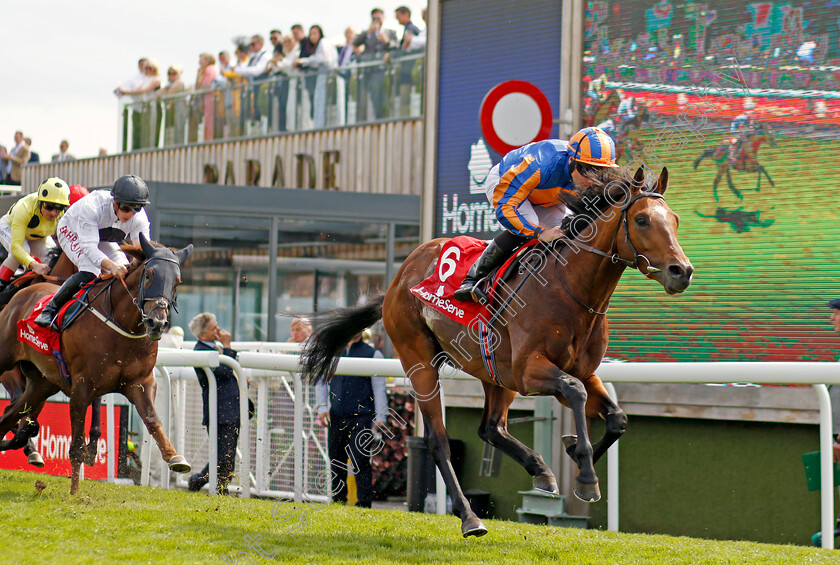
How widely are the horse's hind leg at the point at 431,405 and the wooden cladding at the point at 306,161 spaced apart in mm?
6652

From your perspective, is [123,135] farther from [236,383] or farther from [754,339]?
[754,339]

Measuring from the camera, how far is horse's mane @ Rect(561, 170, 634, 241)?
4.64 m

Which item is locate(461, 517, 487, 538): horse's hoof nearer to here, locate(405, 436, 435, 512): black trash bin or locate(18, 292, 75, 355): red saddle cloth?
locate(405, 436, 435, 512): black trash bin

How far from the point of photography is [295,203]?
1210 centimetres

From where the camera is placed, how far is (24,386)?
771cm

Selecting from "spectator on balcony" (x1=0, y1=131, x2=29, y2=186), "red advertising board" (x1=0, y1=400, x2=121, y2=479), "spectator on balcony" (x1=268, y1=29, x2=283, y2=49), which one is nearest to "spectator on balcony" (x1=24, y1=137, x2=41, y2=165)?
"spectator on balcony" (x1=0, y1=131, x2=29, y2=186)

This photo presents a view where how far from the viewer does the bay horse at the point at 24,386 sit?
23.1 feet

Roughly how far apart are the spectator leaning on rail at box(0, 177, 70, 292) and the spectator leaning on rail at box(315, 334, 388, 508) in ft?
7.45

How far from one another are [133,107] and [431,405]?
10.7 metres

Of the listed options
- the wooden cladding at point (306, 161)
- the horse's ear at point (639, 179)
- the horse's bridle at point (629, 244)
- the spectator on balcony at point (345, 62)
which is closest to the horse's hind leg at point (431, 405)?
the horse's bridle at point (629, 244)

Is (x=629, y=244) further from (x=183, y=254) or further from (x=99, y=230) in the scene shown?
(x=99, y=230)

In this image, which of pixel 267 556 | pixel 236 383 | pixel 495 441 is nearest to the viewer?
pixel 267 556

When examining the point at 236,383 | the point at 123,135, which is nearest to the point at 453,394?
the point at 236,383

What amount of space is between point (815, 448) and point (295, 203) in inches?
282
